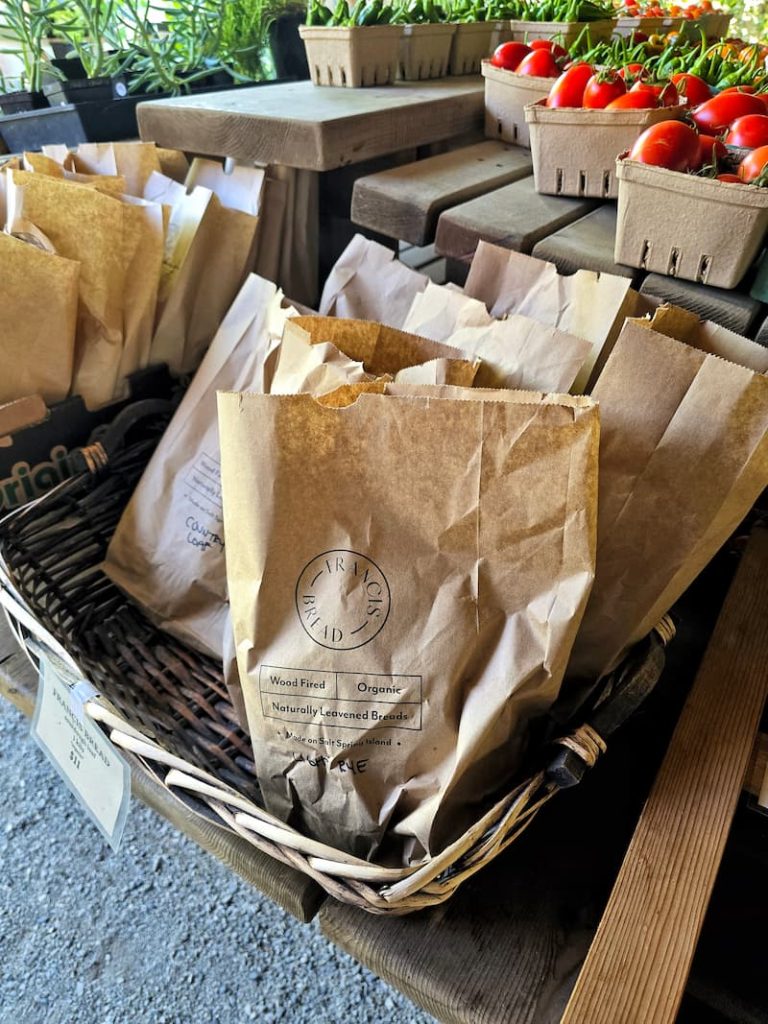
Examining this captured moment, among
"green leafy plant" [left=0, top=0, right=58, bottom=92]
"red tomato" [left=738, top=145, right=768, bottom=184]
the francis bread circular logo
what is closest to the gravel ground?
the francis bread circular logo

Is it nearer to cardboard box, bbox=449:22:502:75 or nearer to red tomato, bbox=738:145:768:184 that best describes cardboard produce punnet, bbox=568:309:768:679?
red tomato, bbox=738:145:768:184

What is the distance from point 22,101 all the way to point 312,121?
0.92 m

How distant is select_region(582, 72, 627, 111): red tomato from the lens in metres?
0.71

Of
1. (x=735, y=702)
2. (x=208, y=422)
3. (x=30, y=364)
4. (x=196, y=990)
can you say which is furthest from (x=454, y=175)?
(x=196, y=990)

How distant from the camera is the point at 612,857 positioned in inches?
20.8

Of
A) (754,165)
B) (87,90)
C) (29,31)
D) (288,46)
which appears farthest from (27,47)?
(754,165)

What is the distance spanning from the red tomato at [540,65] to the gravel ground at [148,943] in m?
0.99

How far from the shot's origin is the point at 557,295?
61 centimetres

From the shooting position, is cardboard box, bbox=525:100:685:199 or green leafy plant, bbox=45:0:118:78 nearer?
cardboard box, bbox=525:100:685:199

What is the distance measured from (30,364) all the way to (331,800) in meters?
0.52

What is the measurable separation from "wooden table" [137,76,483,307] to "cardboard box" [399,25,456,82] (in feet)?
0.09

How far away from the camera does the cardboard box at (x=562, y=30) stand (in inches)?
43.4

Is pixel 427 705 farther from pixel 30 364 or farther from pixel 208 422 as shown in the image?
pixel 30 364

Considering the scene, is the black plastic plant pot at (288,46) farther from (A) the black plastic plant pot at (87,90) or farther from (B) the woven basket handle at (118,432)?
(B) the woven basket handle at (118,432)
